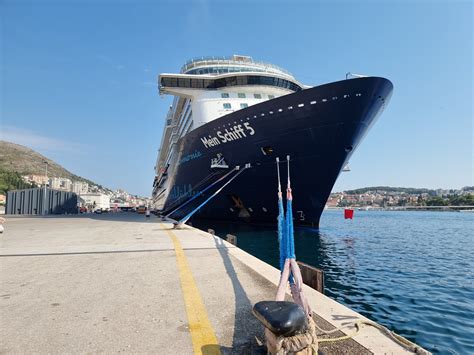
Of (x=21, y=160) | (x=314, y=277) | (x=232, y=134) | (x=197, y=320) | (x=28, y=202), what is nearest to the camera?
(x=197, y=320)

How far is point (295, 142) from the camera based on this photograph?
14625mm

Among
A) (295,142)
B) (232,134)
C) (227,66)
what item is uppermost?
(227,66)

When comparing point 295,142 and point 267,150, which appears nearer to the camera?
point 295,142

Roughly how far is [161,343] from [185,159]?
1879 centimetres

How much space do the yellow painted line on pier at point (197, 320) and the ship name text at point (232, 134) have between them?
10.7 metres

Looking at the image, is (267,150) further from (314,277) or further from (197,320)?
(197,320)

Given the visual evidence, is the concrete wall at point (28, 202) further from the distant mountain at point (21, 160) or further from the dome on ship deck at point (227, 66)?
the distant mountain at point (21, 160)

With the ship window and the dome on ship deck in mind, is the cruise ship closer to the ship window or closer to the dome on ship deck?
the ship window

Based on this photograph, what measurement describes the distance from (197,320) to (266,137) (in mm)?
12312

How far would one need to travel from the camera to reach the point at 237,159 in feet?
53.8

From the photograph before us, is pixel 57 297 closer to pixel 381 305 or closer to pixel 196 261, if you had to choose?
Result: pixel 196 261

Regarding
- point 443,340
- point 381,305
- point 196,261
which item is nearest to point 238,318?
point 196,261

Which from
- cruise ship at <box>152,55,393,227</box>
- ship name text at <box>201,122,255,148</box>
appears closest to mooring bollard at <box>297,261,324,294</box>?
cruise ship at <box>152,55,393,227</box>

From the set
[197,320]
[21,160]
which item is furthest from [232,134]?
[21,160]
